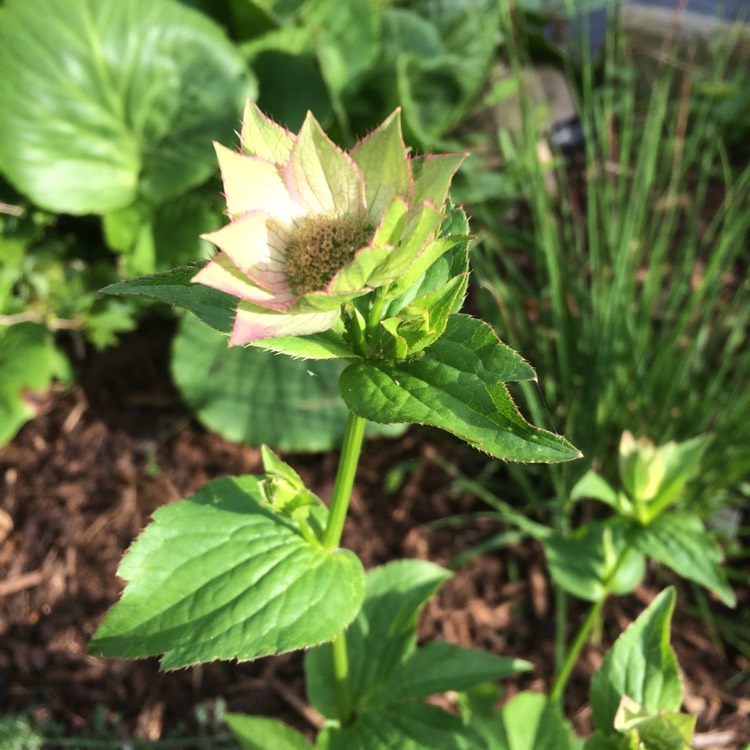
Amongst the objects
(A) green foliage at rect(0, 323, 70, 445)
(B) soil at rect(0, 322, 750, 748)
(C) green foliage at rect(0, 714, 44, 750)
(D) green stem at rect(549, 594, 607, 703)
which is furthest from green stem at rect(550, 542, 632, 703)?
(A) green foliage at rect(0, 323, 70, 445)

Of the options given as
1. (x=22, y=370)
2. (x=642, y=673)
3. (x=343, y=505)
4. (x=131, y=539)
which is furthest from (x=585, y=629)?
(x=22, y=370)

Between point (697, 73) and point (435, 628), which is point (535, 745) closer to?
point (435, 628)

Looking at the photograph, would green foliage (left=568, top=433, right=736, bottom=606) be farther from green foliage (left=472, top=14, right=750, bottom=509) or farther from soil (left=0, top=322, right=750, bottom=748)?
soil (left=0, top=322, right=750, bottom=748)

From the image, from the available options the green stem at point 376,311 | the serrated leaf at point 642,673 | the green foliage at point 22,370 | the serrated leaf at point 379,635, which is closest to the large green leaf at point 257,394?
the green foliage at point 22,370

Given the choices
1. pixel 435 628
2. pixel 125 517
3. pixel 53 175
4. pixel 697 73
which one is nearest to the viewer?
pixel 435 628

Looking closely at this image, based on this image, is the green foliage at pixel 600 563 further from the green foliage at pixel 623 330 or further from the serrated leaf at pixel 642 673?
the green foliage at pixel 623 330

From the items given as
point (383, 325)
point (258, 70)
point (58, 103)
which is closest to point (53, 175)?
point (58, 103)
